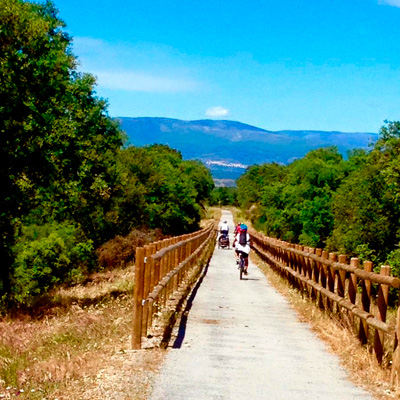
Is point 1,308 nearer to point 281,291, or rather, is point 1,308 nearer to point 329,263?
point 281,291

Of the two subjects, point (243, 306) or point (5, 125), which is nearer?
point (243, 306)

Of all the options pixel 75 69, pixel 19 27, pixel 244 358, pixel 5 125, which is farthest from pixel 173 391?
pixel 75 69

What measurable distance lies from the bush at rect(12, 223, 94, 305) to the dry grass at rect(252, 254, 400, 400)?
30.0 meters

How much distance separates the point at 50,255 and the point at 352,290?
116 ft

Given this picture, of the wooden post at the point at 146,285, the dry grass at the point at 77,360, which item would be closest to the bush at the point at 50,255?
the dry grass at the point at 77,360

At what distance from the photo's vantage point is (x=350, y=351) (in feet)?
29.8

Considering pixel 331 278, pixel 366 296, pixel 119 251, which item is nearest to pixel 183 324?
pixel 331 278

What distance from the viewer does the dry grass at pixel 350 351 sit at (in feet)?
24.1

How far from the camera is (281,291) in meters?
18.0

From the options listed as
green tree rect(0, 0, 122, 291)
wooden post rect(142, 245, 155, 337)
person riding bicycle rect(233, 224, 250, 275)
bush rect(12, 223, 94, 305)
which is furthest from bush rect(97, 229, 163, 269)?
wooden post rect(142, 245, 155, 337)

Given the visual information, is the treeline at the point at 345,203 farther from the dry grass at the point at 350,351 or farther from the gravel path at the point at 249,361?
the gravel path at the point at 249,361

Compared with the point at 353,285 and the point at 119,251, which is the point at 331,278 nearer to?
the point at 353,285

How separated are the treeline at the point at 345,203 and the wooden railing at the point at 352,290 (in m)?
14.4

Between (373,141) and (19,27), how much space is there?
27301 mm
